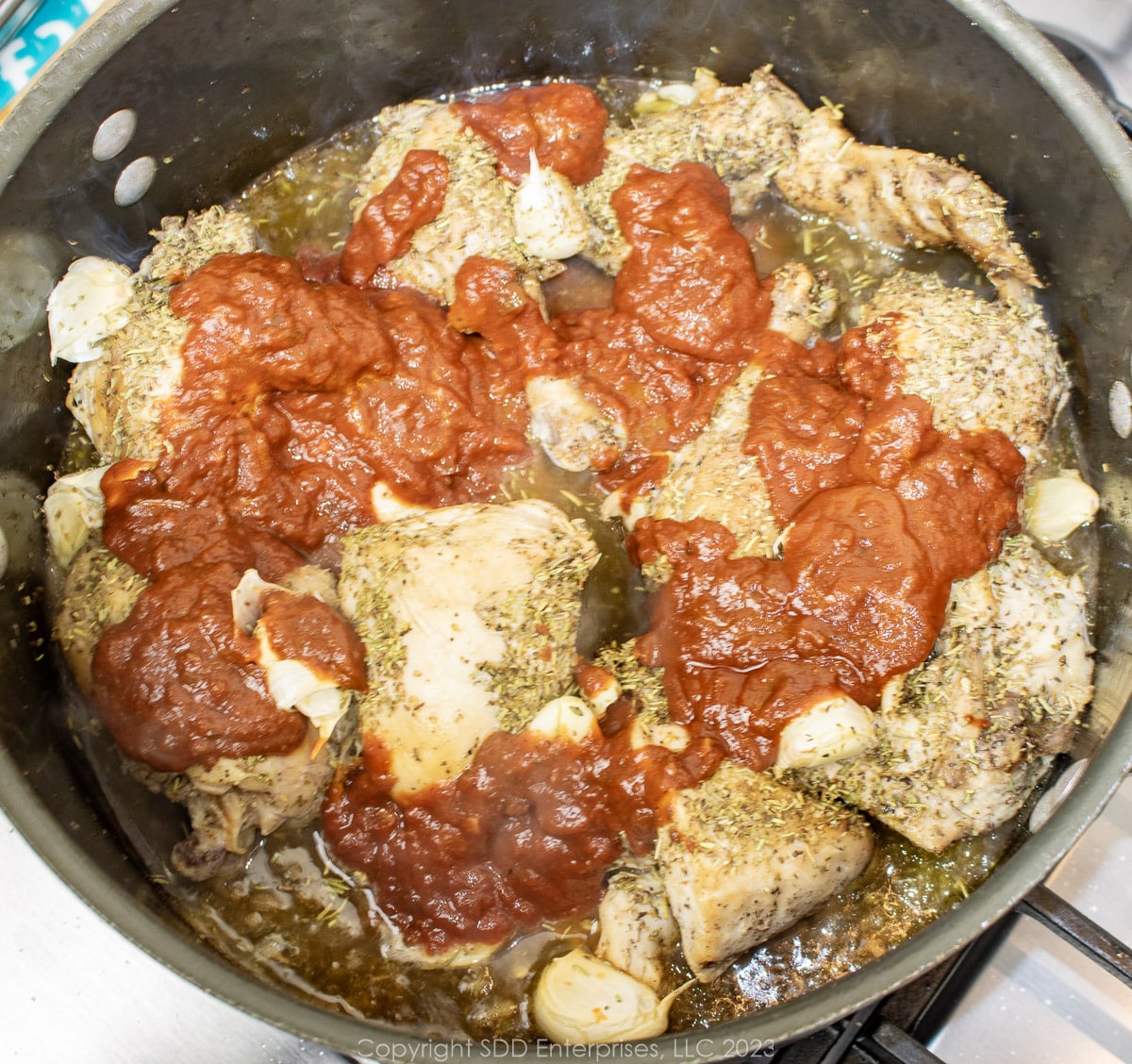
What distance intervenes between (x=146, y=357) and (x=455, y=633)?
140 centimetres

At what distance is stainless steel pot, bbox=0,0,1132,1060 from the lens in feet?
7.88

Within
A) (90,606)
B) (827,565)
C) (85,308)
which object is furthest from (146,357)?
(827,565)

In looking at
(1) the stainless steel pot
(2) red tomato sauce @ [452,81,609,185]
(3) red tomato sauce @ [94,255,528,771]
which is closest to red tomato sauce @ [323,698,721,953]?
(3) red tomato sauce @ [94,255,528,771]

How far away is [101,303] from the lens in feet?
10.8

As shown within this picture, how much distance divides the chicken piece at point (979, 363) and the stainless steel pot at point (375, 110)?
210mm

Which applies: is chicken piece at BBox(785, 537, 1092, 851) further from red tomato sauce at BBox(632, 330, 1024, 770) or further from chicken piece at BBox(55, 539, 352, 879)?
chicken piece at BBox(55, 539, 352, 879)

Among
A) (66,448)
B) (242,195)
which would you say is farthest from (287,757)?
(242,195)

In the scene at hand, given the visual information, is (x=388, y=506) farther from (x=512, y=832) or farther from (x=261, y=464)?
(x=512, y=832)

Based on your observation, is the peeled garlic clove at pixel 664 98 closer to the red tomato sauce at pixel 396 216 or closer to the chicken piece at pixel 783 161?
the chicken piece at pixel 783 161

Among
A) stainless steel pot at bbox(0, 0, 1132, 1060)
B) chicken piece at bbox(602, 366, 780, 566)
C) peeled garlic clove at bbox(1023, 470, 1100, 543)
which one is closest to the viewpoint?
stainless steel pot at bbox(0, 0, 1132, 1060)

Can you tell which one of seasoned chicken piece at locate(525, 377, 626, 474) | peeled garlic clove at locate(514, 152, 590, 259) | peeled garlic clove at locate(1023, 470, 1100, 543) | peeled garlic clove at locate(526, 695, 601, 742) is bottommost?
peeled garlic clove at locate(526, 695, 601, 742)

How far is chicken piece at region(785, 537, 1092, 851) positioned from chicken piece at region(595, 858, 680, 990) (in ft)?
→ 1.91

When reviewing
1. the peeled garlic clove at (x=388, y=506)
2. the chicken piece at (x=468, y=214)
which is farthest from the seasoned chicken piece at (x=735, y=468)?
the chicken piece at (x=468, y=214)

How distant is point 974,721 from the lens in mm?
2965
